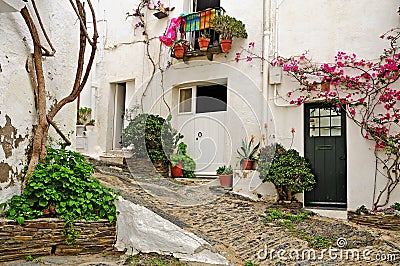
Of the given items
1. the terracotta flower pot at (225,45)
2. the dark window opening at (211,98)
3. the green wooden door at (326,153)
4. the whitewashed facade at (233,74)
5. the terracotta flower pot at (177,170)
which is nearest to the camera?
the whitewashed facade at (233,74)

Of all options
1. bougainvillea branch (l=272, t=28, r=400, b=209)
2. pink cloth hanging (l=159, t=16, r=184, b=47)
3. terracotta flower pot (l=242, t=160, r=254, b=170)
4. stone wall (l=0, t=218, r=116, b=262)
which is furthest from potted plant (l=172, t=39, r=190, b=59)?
stone wall (l=0, t=218, r=116, b=262)

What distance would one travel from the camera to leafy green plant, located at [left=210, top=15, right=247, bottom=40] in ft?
28.3

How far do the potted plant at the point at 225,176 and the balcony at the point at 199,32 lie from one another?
103 inches

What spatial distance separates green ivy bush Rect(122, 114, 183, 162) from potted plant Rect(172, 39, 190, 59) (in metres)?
1.59

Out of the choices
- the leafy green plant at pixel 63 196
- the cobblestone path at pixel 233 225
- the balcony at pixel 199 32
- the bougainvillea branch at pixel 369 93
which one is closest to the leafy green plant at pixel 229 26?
the balcony at pixel 199 32

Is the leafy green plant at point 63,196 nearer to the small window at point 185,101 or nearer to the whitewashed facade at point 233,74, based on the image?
the whitewashed facade at point 233,74

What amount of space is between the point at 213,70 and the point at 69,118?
445cm

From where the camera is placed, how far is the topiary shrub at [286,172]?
7266mm

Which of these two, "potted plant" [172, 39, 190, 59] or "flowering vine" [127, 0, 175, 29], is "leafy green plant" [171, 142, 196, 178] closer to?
"potted plant" [172, 39, 190, 59]

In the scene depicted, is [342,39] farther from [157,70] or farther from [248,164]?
[157,70]

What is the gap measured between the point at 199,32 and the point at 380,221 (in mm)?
5596

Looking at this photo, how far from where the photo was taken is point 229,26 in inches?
339

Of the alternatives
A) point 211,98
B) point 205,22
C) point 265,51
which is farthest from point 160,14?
point 265,51

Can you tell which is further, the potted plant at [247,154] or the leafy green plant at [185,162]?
the leafy green plant at [185,162]
